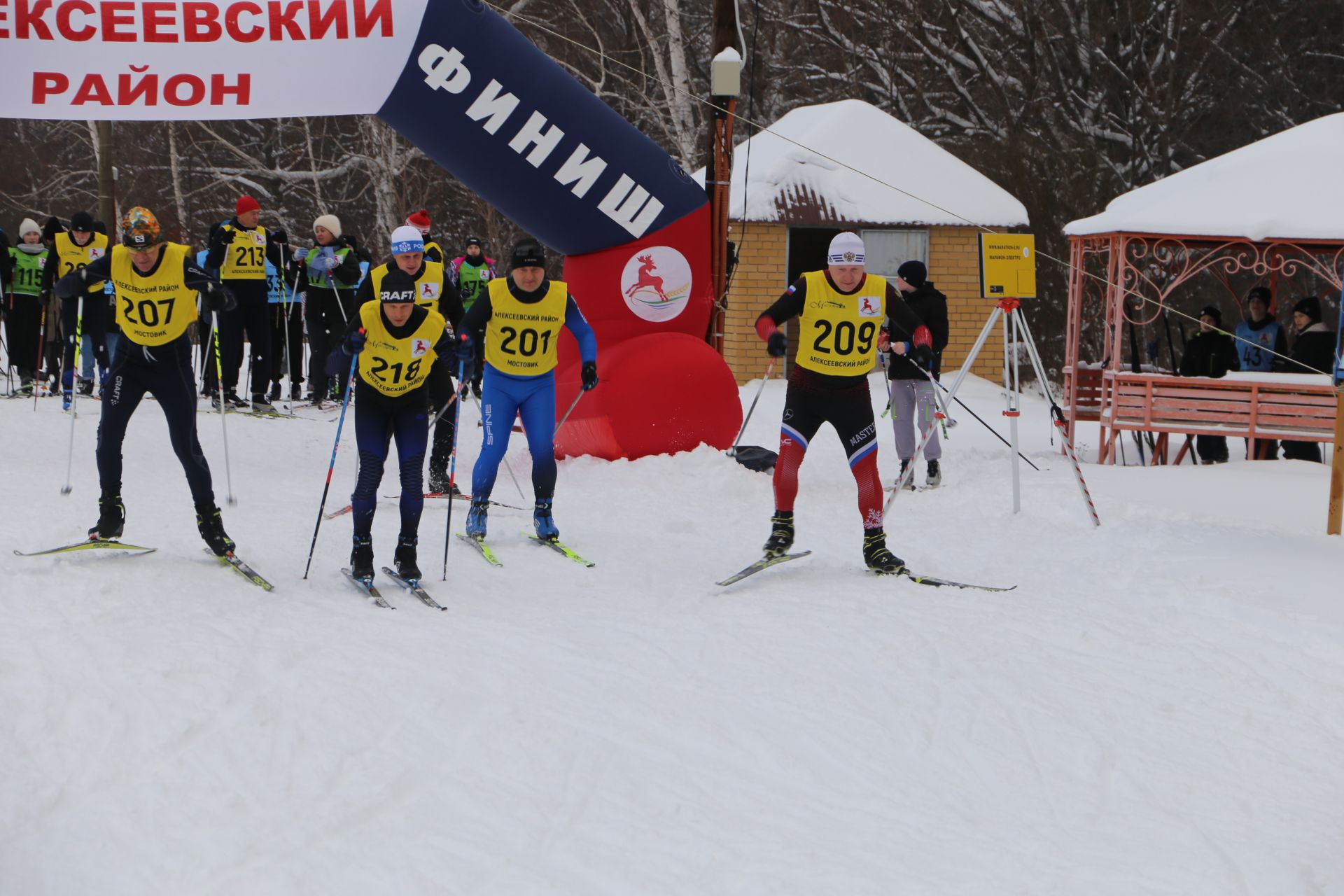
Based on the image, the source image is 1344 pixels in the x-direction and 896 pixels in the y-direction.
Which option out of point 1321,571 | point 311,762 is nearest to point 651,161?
point 1321,571

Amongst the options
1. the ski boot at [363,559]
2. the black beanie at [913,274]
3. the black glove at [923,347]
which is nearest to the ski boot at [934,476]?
the black beanie at [913,274]

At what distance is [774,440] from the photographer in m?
13.1

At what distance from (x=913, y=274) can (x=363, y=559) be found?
5258 millimetres

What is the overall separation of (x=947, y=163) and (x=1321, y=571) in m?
13.7

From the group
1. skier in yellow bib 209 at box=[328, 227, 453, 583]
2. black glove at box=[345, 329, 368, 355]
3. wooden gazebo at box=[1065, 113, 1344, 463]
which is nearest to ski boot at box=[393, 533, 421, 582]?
skier in yellow bib 209 at box=[328, 227, 453, 583]

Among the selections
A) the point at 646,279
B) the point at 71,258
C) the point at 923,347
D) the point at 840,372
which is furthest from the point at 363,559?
the point at 71,258

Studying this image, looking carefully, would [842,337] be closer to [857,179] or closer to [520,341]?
[520,341]

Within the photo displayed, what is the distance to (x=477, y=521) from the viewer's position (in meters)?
7.89

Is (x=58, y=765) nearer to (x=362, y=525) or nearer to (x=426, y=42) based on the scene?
(x=362, y=525)

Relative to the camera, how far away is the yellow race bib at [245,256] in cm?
1245

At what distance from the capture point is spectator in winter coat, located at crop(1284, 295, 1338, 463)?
12.3 meters

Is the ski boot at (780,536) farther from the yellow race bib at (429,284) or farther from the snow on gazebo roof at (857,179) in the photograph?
the snow on gazebo roof at (857,179)

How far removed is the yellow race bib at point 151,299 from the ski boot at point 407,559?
5.05 feet

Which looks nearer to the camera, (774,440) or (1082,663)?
(1082,663)
